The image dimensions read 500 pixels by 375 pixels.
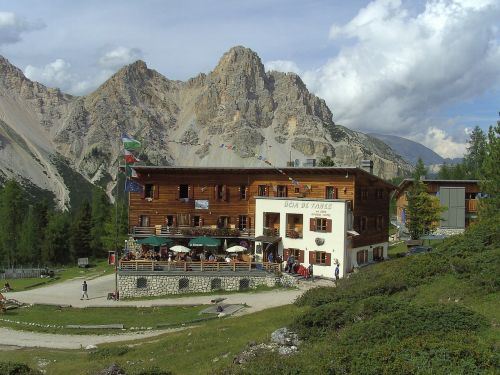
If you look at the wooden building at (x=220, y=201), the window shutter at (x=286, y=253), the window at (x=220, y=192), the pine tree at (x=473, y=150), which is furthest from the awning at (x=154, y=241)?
the pine tree at (x=473, y=150)

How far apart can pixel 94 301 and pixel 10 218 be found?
57517mm

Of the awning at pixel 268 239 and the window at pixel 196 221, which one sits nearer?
the awning at pixel 268 239

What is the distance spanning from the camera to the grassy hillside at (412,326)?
12648mm

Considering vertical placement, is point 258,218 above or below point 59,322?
above

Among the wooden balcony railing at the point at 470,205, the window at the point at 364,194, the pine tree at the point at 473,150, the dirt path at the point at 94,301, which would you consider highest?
the pine tree at the point at 473,150

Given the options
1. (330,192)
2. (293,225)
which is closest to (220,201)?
(293,225)

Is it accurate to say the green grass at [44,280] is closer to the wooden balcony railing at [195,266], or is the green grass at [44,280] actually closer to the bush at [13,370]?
Answer: the wooden balcony railing at [195,266]

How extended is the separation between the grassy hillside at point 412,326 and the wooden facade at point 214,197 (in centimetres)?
2491

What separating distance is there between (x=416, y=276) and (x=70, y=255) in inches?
3471

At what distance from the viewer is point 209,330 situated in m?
26.5

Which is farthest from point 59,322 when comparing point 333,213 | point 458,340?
point 458,340

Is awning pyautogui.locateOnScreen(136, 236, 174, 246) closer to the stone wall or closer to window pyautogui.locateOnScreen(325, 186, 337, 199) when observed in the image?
the stone wall

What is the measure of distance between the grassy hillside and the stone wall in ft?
59.2

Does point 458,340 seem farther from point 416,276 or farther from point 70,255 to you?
point 70,255
